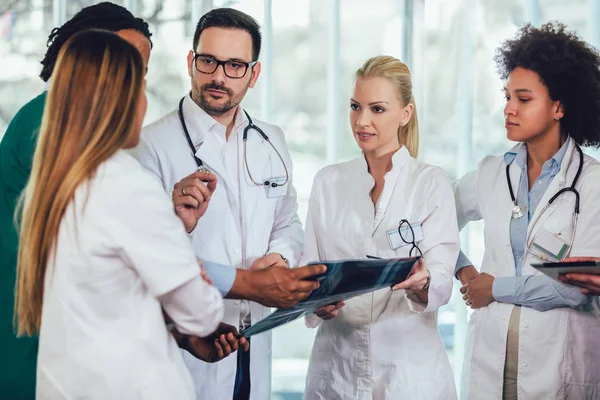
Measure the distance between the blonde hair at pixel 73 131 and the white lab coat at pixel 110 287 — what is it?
0.09ft

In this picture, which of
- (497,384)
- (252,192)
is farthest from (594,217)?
(252,192)

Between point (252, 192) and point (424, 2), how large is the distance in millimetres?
1476

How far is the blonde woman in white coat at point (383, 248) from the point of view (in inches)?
86.4

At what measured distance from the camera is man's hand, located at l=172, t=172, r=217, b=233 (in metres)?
1.97

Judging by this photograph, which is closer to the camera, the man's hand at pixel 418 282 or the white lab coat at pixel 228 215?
the man's hand at pixel 418 282

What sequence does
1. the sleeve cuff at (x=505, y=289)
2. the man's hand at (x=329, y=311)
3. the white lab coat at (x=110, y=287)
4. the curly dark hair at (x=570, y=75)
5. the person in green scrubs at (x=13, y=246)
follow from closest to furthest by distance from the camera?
1. the white lab coat at (x=110, y=287)
2. the person in green scrubs at (x=13, y=246)
3. the man's hand at (x=329, y=311)
4. the sleeve cuff at (x=505, y=289)
5. the curly dark hair at (x=570, y=75)

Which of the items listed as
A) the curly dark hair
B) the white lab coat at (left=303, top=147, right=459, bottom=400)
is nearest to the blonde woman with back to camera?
the white lab coat at (left=303, top=147, right=459, bottom=400)

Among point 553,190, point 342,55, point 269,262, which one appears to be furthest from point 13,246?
point 342,55

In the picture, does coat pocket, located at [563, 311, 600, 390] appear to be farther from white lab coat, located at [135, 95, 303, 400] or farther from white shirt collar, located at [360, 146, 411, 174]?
white lab coat, located at [135, 95, 303, 400]

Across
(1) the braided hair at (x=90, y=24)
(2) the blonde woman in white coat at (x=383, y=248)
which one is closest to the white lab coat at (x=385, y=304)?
(2) the blonde woman in white coat at (x=383, y=248)

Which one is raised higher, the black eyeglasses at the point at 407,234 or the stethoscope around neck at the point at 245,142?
the stethoscope around neck at the point at 245,142

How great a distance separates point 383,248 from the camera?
2256 millimetres

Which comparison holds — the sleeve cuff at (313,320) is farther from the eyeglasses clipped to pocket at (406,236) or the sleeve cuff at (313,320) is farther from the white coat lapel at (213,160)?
the white coat lapel at (213,160)

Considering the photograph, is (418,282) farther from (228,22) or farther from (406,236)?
(228,22)
